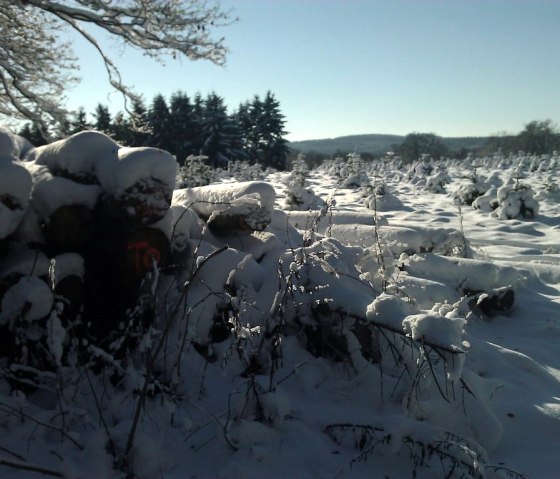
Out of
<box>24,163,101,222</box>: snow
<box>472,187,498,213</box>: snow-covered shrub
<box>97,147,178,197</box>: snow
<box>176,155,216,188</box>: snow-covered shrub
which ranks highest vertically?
<box>97,147,178,197</box>: snow

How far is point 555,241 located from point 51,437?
7.57m

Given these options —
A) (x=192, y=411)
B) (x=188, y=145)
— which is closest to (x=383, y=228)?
(x=192, y=411)

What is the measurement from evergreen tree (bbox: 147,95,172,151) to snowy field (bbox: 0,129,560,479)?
106 ft

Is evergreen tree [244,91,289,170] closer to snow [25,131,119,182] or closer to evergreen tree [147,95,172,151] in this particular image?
evergreen tree [147,95,172,151]

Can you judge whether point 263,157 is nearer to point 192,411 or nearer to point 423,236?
point 423,236

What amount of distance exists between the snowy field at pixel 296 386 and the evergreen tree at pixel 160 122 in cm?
3243

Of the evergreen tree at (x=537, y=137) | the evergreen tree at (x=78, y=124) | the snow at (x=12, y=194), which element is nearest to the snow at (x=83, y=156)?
the snow at (x=12, y=194)

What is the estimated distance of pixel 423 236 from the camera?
5035mm

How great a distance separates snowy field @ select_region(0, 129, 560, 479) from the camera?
1.75 m

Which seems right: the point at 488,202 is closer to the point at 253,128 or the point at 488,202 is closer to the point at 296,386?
the point at 296,386

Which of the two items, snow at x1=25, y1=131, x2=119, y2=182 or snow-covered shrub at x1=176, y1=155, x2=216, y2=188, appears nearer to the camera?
snow at x1=25, y1=131, x2=119, y2=182

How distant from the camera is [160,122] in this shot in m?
34.2

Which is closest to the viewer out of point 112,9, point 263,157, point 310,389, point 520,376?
point 310,389

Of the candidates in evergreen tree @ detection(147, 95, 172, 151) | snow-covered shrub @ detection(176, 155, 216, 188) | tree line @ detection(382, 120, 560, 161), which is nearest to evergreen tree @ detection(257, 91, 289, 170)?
evergreen tree @ detection(147, 95, 172, 151)
